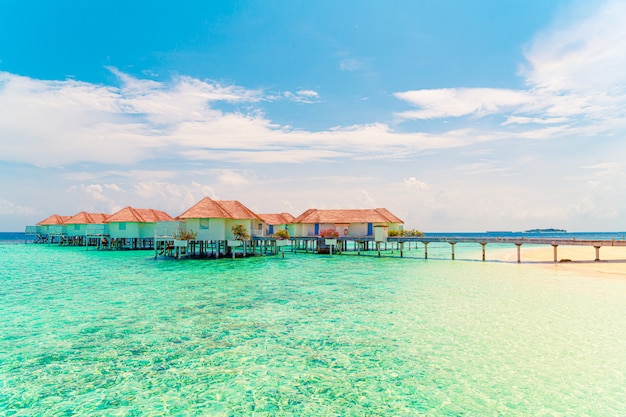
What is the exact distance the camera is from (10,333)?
34.7 feet

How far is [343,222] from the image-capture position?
134 feet

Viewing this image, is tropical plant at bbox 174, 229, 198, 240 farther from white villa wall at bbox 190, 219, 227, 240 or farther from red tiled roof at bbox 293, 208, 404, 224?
red tiled roof at bbox 293, 208, 404, 224

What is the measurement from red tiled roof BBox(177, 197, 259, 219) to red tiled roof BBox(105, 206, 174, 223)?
11.9m

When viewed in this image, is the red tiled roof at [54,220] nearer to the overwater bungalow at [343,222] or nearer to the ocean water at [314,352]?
the overwater bungalow at [343,222]

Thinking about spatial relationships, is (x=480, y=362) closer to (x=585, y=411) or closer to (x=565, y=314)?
(x=585, y=411)

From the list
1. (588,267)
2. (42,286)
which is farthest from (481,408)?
(588,267)

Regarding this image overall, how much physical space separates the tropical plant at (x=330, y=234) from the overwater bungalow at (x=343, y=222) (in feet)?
2.48

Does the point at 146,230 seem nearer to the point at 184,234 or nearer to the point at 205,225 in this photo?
the point at 184,234

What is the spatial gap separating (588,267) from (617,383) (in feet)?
75.7

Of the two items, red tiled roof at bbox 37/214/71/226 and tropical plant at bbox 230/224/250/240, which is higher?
red tiled roof at bbox 37/214/71/226

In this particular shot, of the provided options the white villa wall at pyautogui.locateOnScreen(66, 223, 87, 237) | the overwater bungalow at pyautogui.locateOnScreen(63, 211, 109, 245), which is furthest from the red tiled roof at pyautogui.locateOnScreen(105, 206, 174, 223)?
the white villa wall at pyautogui.locateOnScreen(66, 223, 87, 237)

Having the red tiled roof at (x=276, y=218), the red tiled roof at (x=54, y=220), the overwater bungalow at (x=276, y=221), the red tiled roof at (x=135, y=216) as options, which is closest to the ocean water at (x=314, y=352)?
the red tiled roof at (x=135, y=216)

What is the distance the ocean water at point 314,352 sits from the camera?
21.1ft

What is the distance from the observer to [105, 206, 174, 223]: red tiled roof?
4209 cm
